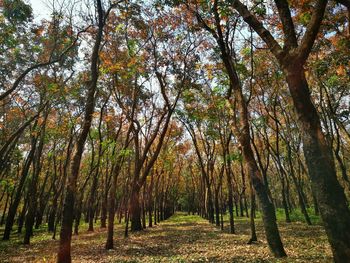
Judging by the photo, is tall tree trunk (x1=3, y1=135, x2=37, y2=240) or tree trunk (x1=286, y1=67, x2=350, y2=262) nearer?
tree trunk (x1=286, y1=67, x2=350, y2=262)

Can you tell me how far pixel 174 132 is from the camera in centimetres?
3253

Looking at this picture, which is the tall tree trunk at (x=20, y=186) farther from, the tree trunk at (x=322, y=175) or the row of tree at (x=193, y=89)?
the tree trunk at (x=322, y=175)

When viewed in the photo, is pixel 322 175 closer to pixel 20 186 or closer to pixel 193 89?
pixel 193 89

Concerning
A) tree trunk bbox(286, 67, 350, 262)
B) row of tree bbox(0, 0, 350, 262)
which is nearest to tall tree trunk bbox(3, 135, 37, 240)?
row of tree bbox(0, 0, 350, 262)

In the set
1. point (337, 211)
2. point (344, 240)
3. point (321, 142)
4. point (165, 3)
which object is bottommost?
point (344, 240)

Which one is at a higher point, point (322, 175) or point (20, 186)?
point (20, 186)

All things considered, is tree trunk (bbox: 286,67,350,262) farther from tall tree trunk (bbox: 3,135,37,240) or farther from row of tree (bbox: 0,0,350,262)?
tall tree trunk (bbox: 3,135,37,240)

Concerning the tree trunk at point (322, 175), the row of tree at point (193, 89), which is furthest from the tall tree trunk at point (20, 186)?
the tree trunk at point (322, 175)

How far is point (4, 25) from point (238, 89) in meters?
12.8

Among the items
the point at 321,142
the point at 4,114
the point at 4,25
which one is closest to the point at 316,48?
the point at 321,142

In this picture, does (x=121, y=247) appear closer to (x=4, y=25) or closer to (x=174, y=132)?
(x=4, y=25)

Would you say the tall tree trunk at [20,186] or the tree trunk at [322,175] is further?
the tall tree trunk at [20,186]

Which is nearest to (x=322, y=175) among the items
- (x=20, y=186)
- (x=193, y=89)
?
(x=193, y=89)

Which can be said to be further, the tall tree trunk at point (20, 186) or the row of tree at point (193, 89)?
the tall tree trunk at point (20, 186)
